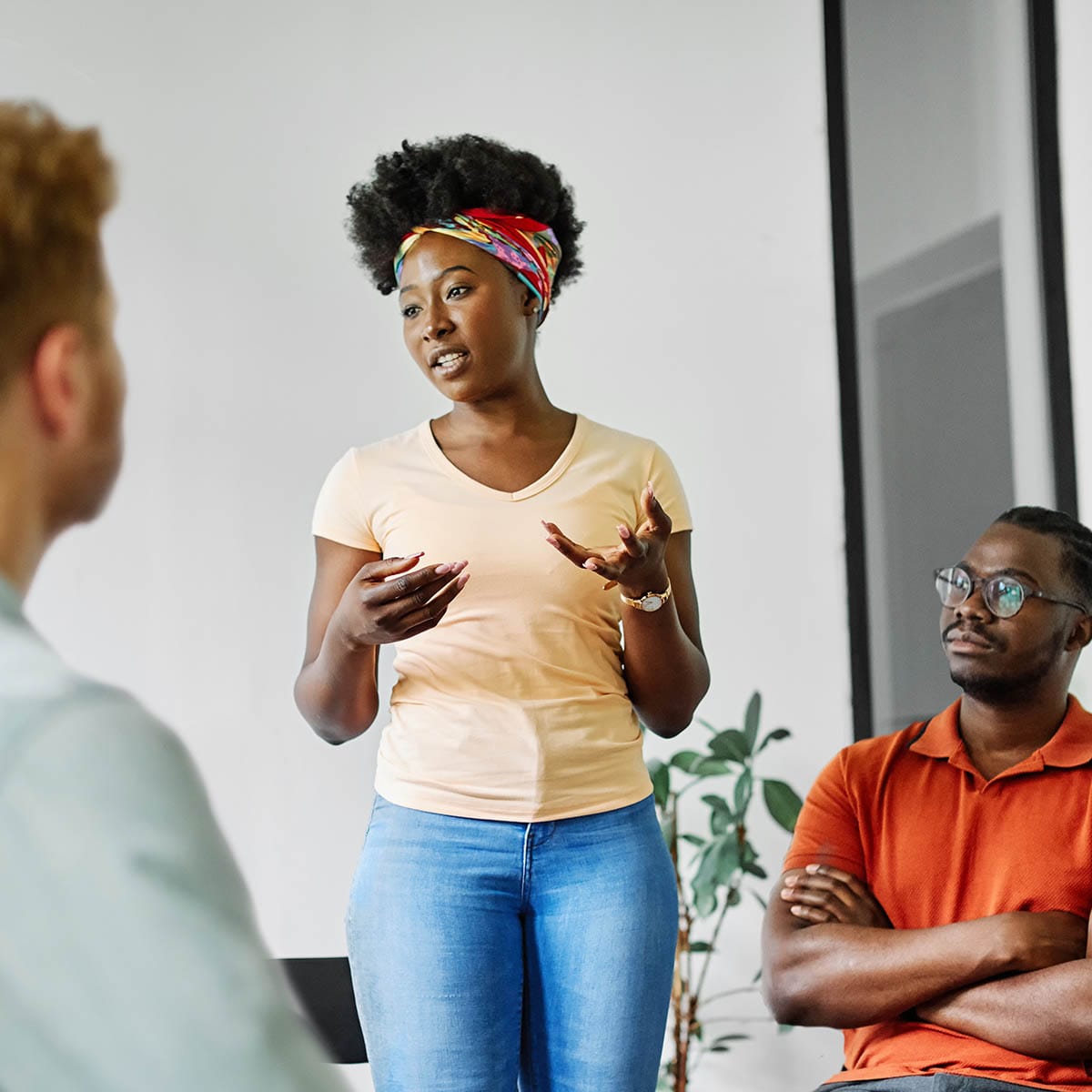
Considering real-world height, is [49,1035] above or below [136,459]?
below

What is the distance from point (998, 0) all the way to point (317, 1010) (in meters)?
3.00

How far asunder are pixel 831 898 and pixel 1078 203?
7.10 ft

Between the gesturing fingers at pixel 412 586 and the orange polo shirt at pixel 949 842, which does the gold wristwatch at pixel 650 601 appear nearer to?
the gesturing fingers at pixel 412 586

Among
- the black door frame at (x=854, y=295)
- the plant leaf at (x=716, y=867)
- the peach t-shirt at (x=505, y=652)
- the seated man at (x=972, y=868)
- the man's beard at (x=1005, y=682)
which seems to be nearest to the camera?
the peach t-shirt at (x=505, y=652)

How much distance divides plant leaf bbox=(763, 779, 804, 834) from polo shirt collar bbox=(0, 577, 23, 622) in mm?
2423

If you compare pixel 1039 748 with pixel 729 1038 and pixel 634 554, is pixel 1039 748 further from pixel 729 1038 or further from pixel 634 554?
pixel 729 1038

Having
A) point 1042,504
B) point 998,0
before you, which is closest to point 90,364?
point 1042,504

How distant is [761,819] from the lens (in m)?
3.03

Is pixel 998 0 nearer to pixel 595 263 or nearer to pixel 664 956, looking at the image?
pixel 595 263

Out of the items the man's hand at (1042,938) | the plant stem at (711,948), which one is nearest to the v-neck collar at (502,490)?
the man's hand at (1042,938)

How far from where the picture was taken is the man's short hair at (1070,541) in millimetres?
2137

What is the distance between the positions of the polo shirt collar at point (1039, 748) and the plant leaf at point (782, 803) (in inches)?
28.6

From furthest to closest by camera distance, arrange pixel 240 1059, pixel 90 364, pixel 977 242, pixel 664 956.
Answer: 1. pixel 977 242
2. pixel 664 956
3. pixel 90 364
4. pixel 240 1059

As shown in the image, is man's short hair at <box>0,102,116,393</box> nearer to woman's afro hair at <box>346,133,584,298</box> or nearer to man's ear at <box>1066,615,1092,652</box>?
woman's afro hair at <box>346,133,584,298</box>
